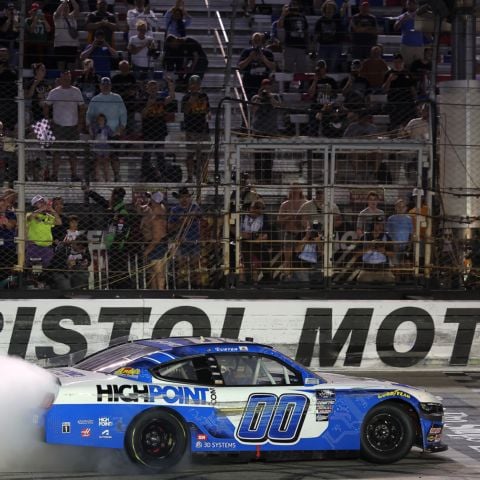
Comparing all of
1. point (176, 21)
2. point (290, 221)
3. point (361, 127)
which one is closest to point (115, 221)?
point (290, 221)

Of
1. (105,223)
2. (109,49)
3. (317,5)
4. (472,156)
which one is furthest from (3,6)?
(472,156)

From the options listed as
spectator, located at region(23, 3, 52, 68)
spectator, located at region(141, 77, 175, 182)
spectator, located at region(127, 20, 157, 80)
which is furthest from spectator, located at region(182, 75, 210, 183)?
spectator, located at region(23, 3, 52, 68)

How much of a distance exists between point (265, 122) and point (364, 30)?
437cm

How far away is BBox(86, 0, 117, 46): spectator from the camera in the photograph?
61.7ft

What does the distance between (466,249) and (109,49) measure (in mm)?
7270

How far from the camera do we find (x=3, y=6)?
19891 millimetres

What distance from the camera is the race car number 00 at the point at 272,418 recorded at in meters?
8.81

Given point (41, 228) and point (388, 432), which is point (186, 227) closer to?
point (41, 228)

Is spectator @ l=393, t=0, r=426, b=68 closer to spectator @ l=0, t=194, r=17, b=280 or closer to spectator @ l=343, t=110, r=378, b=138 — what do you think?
spectator @ l=343, t=110, r=378, b=138

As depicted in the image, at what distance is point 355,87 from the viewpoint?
1884 cm

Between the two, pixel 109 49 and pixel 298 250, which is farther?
pixel 109 49

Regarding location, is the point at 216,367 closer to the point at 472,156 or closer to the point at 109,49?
the point at 472,156

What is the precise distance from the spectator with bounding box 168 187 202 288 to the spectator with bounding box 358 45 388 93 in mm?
5769

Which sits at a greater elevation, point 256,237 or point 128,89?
point 128,89
